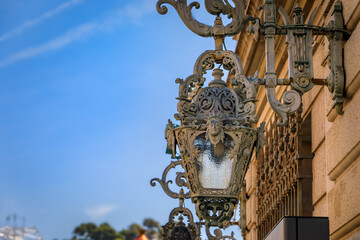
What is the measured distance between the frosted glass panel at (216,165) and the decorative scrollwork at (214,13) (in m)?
1.01

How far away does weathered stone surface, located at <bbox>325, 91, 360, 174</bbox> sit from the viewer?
6.03m

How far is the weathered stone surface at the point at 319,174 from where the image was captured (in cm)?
765

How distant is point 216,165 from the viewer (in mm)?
6180

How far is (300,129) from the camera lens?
841cm

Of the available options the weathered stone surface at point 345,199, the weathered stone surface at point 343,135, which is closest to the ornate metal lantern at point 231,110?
the weathered stone surface at point 343,135

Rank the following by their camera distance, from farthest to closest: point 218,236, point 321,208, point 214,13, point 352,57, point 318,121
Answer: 1. point 218,236
2. point 318,121
3. point 321,208
4. point 214,13
5. point 352,57

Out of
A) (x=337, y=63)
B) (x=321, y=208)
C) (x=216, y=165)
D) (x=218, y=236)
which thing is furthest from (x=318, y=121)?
(x=218, y=236)

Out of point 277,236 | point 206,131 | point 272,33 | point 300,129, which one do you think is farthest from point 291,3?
point 277,236

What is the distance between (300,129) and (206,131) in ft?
8.24

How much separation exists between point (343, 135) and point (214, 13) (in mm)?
1505

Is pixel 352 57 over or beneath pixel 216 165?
over

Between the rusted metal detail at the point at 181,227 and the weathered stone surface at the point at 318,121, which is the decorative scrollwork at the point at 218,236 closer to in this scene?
the rusted metal detail at the point at 181,227

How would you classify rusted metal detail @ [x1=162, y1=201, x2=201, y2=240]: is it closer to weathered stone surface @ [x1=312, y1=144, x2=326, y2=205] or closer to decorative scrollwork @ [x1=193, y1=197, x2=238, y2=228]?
weathered stone surface @ [x1=312, y1=144, x2=326, y2=205]

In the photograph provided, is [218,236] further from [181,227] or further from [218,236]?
[181,227]
